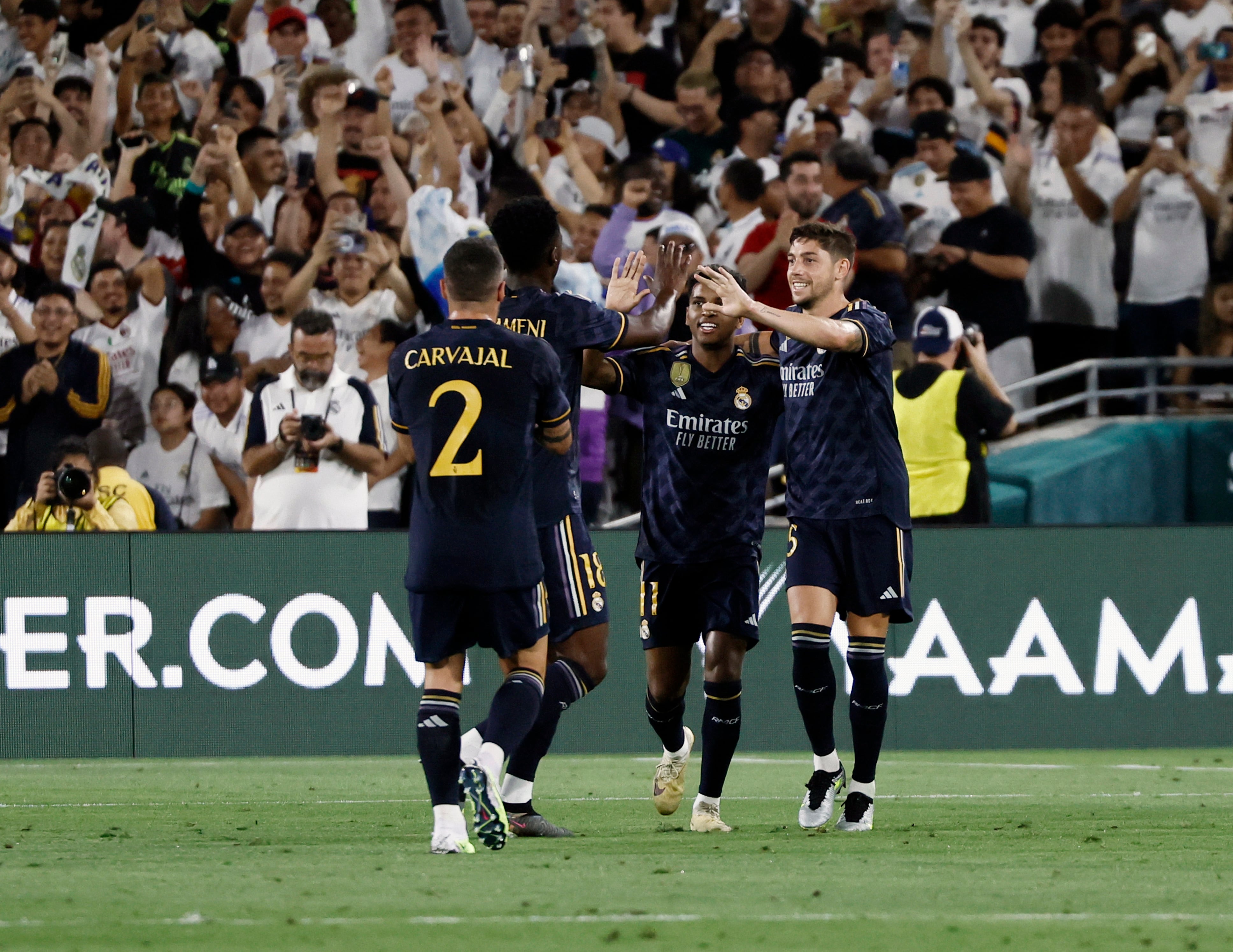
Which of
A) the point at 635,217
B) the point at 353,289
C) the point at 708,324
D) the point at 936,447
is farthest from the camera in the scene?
the point at 353,289

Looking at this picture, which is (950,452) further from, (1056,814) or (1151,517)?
(1056,814)

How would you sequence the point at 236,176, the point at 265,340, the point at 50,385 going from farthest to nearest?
the point at 236,176 → the point at 265,340 → the point at 50,385

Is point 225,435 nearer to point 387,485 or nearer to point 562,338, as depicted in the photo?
point 387,485

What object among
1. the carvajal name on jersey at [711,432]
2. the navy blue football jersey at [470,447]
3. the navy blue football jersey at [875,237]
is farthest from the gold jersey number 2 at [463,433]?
the navy blue football jersey at [875,237]

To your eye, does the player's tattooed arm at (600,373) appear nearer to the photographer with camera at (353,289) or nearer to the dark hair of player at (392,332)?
the dark hair of player at (392,332)

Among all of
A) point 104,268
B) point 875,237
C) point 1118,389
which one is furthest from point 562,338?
point 1118,389

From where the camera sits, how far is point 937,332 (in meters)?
11.6

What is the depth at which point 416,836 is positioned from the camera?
274 inches

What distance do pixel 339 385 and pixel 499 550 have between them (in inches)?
234

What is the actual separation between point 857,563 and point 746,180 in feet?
22.0

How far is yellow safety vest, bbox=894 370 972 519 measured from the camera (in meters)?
11.6

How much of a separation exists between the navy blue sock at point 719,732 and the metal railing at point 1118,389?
6.71 m

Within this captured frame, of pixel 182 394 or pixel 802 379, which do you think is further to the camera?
pixel 182 394

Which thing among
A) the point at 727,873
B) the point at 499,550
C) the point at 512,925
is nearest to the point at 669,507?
the point at 499,550
